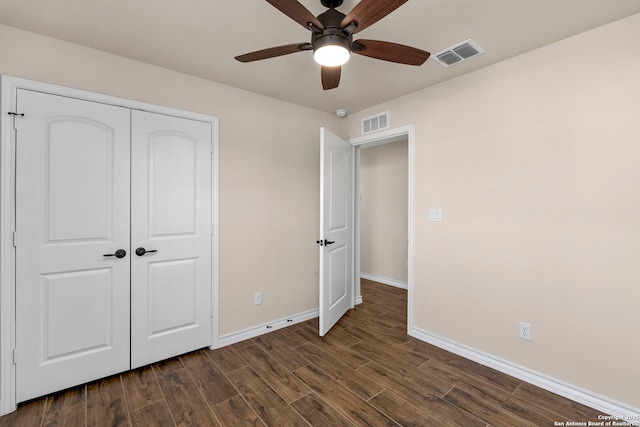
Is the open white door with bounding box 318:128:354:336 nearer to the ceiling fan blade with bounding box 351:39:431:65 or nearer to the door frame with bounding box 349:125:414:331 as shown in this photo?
the door frame with bounding box 349:125:414:331

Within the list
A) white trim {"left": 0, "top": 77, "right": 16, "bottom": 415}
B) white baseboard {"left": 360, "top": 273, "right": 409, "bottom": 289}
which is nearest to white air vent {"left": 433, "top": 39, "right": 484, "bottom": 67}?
white trim {"left": 0, "top": 77, "right": 16, "bottom": 415}

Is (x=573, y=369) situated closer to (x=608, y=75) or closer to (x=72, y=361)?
(x=608, y=75)

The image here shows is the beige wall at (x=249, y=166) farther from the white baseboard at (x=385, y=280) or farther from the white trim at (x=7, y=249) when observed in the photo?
the white baseboard at (x=385, y=280)

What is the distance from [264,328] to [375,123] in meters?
2.60

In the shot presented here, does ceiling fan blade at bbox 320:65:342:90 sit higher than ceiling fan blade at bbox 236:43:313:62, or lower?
lower

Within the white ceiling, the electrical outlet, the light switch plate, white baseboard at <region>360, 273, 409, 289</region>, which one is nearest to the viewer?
the white ceiling

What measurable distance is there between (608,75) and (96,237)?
12.3 ft

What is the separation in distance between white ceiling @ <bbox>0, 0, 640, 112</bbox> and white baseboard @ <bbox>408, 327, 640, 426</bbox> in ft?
8.02

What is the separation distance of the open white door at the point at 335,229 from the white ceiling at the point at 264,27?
0.89 metres

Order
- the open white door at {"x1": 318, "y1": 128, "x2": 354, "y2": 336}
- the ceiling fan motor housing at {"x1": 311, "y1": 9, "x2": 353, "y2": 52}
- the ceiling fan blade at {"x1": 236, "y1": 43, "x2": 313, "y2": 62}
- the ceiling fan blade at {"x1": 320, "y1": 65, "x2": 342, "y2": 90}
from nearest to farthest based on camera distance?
the ceiling fan motor housing at {"x1": 311, "y1": 9, "x2": 353, "y2": 52}, the ceiling fan blade at {"x1": 236, "y1": 43, "x2": 313, "y2": 62}, the ceiling fan blade at {"x1": 320, "y1": 65, "x2": 342, "y2": 90}, the open white door at {"x1": 318, "y1": 128, "x2": 354, "y2": 336}

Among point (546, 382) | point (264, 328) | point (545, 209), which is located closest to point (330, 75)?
point (545, 209)

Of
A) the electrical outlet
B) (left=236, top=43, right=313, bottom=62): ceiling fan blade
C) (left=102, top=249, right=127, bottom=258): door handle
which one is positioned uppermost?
(left=236, top=43, right=313, bottom=62): ceiling fan blade

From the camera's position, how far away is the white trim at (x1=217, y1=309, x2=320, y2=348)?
2766 mm

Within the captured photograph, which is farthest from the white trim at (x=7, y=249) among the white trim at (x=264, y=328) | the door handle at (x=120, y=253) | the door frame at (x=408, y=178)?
the door frame at (x=408, y=178)
